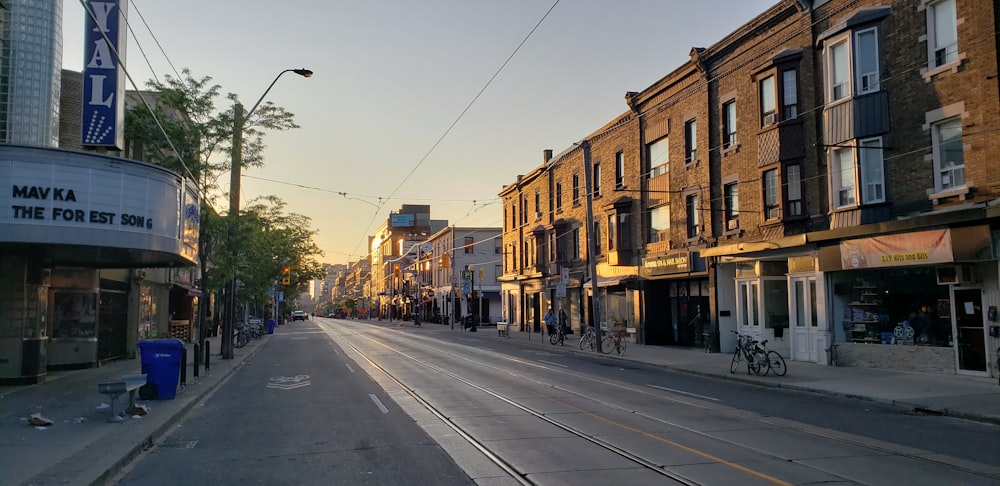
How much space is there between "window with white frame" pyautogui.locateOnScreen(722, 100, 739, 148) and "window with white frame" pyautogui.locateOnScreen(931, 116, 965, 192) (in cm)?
923

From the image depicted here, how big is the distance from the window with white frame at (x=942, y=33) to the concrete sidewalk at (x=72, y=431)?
2012 cm

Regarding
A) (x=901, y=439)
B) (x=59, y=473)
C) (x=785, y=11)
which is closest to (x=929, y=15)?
(x=785, y=11)

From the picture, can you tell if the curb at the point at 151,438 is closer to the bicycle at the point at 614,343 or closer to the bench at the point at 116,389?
the bench at the point at 116,389

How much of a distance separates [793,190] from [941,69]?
6.31 meters

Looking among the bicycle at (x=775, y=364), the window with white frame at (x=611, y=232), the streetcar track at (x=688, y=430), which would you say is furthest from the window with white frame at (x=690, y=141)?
the streetcar track at (x=688, y=430)

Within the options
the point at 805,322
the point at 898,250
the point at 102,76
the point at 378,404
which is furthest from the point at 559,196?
the point at 378,404

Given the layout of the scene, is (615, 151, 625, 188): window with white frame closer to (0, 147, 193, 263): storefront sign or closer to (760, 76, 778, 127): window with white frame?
(760, 76, 778, 127): window with white frame

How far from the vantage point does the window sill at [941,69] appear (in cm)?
1786

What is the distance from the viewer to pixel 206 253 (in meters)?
22.8

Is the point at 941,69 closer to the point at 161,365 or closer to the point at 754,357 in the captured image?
the point at 754,357

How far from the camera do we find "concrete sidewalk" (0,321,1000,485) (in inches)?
343

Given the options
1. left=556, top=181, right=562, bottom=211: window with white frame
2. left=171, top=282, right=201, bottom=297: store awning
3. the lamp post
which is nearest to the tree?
the lamp post

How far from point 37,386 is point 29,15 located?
866 centimetres

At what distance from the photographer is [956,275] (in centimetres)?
1797
